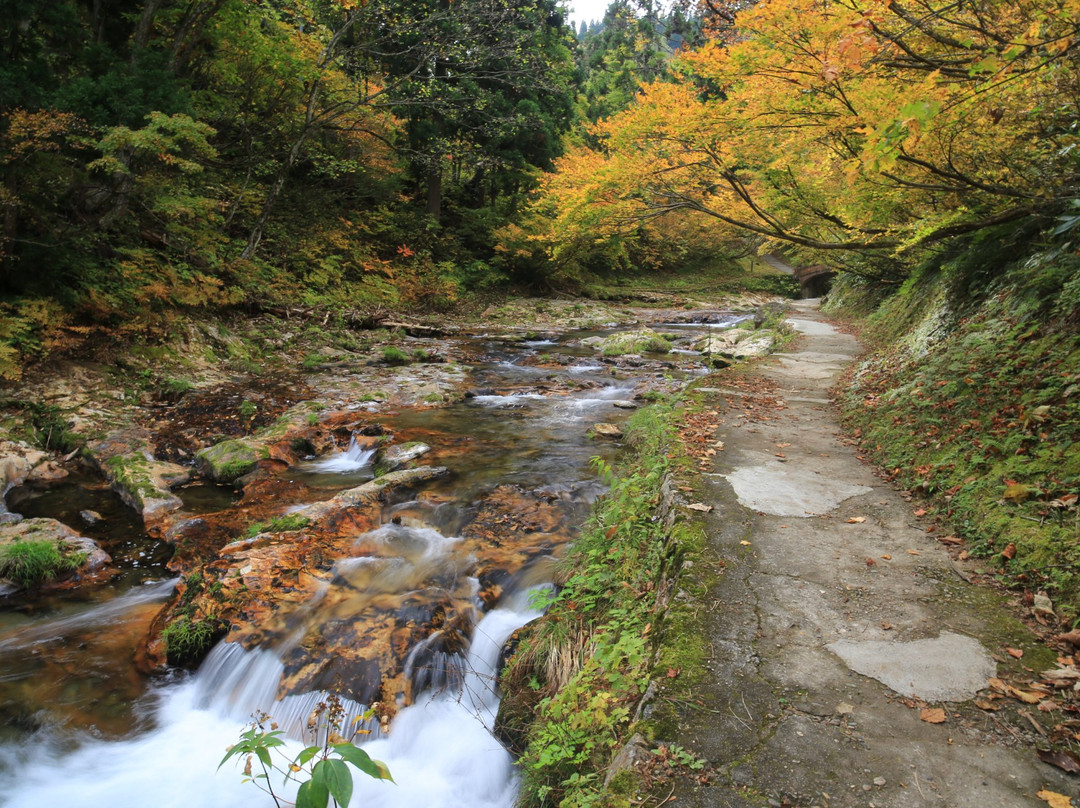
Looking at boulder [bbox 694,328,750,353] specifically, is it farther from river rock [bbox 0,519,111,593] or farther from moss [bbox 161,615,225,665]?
river rock [bbox 0,519,111,593]

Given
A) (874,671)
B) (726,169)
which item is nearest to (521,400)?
(726,169)

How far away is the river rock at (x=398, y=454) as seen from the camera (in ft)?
23.3

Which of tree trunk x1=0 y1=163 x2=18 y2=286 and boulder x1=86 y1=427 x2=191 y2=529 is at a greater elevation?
tree trunk x1=0 y1=163 x2=18 y2=286

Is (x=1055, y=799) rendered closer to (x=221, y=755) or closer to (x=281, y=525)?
(x=221, y=755)

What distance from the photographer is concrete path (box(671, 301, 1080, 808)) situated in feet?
6.73

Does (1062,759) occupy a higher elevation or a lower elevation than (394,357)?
lower

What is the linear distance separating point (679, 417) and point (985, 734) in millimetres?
4596

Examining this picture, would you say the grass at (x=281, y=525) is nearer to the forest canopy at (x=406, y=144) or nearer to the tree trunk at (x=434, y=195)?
the forest canopy at (x=406, y=144)

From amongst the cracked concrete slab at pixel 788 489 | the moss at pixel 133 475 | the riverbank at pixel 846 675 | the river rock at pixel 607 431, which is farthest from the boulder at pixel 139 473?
the cracked concrete slab at pixel 788 489

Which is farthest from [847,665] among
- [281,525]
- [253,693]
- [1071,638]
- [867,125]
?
[281,525]

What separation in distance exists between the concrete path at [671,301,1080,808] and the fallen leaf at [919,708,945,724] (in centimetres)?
1

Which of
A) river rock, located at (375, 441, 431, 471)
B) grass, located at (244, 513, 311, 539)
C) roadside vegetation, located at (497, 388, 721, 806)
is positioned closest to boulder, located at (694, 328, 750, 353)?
river rock, located at (375, 441, 431, 471)

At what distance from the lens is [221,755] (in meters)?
3.72

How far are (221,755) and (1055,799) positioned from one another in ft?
14.6
